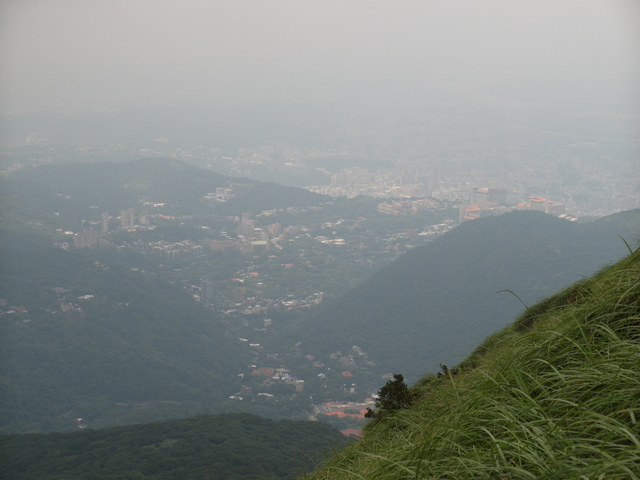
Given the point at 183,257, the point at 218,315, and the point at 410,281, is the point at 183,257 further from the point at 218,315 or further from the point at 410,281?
the point at 410,281

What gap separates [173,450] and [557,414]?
35.2ft

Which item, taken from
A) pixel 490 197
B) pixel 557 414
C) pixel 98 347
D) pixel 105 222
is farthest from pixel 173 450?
pixel 490 197

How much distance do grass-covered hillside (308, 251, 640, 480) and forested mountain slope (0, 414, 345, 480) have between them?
6.69 metres

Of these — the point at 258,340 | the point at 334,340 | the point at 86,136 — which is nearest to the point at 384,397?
Answer: the point at 334,340

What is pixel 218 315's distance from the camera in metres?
33.1

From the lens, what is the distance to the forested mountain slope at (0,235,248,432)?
21752 mm

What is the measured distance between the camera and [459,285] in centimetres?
2744

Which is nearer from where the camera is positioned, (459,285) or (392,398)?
(392,398)

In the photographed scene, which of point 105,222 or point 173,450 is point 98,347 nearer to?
point 173,450

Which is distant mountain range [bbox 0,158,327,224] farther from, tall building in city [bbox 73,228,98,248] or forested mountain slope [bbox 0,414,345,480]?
forested mountain slope [bbox 0,414,345,480]

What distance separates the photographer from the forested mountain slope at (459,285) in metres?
23.9

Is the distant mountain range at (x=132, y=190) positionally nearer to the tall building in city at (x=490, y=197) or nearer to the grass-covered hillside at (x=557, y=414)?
the tall building in city at (x=490, y=197)

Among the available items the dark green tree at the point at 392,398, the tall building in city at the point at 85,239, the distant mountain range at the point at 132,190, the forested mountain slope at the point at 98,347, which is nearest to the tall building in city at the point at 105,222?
the distant mountain range at the point at 132,190

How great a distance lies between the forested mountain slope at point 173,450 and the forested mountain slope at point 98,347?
21.6ft
